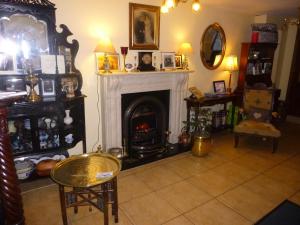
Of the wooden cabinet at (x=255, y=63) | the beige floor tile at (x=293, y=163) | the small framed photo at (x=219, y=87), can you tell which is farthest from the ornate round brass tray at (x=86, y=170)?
the wooden cabinet at (x=255, y=63)

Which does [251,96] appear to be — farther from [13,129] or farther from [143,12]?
[13,129]

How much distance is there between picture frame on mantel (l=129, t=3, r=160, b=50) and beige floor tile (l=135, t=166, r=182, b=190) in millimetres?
1821

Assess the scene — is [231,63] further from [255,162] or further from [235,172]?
[235,172]

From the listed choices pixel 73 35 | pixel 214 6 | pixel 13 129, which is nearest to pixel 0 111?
pixel 13 129

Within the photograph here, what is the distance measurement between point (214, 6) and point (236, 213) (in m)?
3.47

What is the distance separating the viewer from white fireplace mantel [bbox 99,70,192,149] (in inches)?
125

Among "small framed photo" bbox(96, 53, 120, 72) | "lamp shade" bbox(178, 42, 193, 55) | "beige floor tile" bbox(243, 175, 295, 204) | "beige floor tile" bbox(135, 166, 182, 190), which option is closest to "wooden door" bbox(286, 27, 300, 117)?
"lamp shade" bbox(178, 42, 193, 55)

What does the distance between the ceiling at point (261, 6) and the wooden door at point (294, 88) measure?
1154 millimetres

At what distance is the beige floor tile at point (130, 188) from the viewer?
2649 millimetres

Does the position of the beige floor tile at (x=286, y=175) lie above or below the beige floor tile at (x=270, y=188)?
above

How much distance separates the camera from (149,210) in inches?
94.9

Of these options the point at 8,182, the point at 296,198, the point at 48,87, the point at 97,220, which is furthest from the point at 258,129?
the point at 8,182

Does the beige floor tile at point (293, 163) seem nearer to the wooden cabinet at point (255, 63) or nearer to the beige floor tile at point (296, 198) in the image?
the beige floor tile at point (296, 198)

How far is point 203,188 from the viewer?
9.23ft
